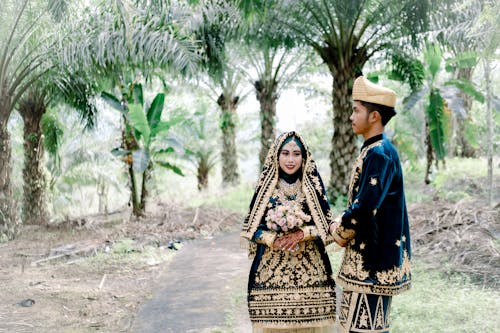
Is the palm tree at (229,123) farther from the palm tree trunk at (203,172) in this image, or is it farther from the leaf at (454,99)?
the leaf at (454,99)

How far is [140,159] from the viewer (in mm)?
10477

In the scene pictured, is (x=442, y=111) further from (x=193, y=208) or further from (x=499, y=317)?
(x=499, y=317)

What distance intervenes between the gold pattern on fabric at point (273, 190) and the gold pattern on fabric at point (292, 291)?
7.3 inches

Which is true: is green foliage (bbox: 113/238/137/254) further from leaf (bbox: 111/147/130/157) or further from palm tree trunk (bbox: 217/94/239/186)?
palm tree trunk (bbox: 217/94/239/186)

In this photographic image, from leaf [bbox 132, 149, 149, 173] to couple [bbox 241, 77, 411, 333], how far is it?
6.94 meters

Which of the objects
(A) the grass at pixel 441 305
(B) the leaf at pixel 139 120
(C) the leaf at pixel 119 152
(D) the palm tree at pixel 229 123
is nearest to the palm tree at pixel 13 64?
(B) the leaf at pixel 139 120

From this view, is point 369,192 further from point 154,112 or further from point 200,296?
point 154,112

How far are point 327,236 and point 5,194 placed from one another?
29.2 ft

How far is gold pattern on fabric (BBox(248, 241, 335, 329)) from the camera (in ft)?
11.4

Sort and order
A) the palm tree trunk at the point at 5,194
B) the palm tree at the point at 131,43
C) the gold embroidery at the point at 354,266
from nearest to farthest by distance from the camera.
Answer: the gold embroidery at the point at 354,266 < the palm tree at the point at 131,43 < the palm tree trunk at the point at 5,194

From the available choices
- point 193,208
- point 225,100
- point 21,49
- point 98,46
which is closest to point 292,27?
point 98,46

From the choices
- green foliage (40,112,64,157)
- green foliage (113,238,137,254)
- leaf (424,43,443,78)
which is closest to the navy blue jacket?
green foliage (113,238,137,254)

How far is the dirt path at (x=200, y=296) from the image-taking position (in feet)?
16.4

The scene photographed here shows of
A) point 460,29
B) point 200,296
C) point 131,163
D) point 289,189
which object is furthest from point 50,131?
point 289,189
